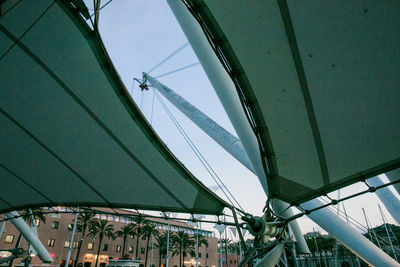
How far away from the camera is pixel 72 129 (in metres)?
5.82

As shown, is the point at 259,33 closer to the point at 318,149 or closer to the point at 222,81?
the point at 318,149

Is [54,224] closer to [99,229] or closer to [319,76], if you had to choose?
[99,229]

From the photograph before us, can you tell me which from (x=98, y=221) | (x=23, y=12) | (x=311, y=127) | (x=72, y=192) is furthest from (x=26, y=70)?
(x=98, y=221)

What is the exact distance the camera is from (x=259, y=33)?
3.55 m

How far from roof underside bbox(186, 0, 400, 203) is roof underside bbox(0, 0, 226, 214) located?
252 centimetres

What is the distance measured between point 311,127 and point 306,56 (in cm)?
138

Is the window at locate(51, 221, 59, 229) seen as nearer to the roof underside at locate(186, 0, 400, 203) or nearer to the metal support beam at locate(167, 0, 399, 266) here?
the metal support beam at locate(167, 0, 399, 266)

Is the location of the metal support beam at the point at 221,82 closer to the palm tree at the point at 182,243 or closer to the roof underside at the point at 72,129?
the roof underside at the point at 72,129

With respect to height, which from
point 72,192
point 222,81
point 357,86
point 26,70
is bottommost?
point 72,192

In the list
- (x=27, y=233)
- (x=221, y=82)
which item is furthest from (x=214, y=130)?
(x=27, y=233)

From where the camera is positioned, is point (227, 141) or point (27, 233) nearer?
point (227, 141)

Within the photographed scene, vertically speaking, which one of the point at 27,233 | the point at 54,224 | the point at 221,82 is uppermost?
the point at 54,224

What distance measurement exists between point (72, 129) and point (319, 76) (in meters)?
5.54

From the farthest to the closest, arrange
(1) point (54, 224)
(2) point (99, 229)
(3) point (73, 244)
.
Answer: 1. (3) point (73, 244)
2. (2) point (99, 229)
3. (1) point (54, 224)
